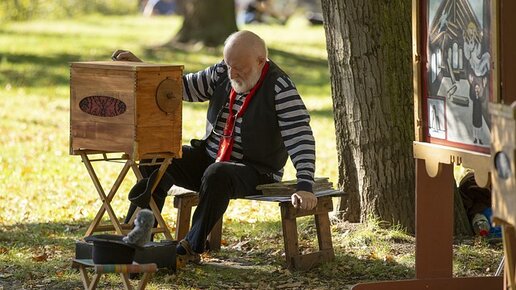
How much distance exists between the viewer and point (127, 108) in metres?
5.87

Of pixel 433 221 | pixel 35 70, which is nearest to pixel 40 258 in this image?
pixel 433 221

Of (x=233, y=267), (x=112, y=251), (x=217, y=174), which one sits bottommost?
(x=233, y=267)

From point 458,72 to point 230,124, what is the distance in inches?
66.8

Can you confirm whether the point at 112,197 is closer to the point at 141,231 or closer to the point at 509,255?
the point at 141,231

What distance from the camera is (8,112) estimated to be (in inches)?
552

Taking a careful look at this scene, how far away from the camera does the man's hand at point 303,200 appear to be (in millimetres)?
6093

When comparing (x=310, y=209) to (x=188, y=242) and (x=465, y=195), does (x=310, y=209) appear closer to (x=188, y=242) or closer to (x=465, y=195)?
(x=188, y=242)

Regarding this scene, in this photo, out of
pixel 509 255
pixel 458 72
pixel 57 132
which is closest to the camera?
pixel 509 255

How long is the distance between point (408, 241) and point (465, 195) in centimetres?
72

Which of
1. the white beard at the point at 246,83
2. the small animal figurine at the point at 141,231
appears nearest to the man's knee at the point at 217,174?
the white beard at the point at 246,83

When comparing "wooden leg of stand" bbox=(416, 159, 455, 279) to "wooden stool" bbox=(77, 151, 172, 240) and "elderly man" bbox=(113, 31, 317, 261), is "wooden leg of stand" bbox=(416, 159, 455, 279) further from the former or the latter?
"wooden stool" bbox=(77, 151, 172, 240)

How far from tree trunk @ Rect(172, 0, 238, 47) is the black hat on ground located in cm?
1590

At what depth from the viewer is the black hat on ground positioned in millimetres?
4973

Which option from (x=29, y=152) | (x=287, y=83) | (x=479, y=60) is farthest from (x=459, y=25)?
(x=29, y=152)
